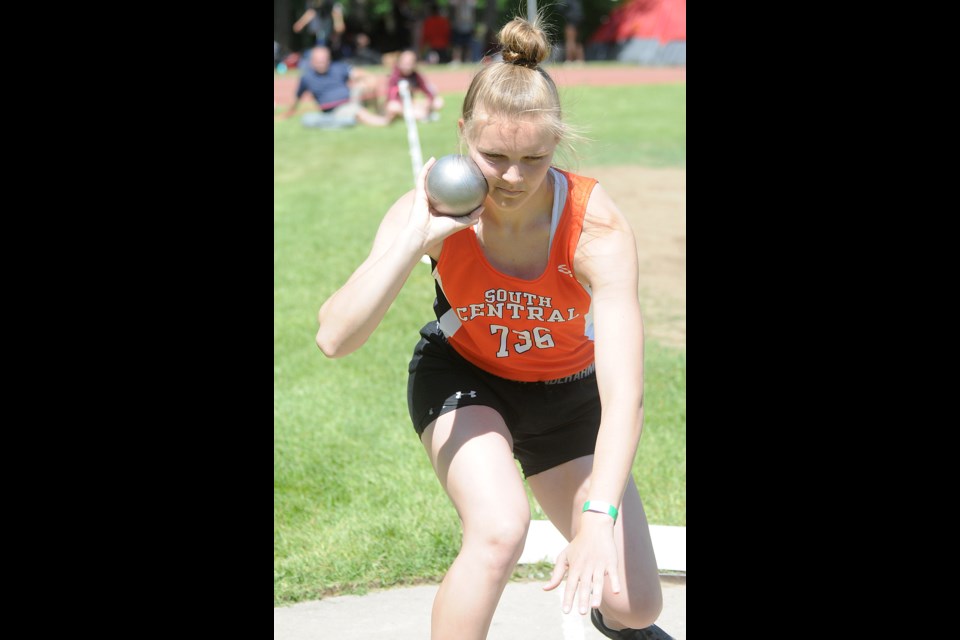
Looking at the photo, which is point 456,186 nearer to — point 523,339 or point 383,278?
point 383,278

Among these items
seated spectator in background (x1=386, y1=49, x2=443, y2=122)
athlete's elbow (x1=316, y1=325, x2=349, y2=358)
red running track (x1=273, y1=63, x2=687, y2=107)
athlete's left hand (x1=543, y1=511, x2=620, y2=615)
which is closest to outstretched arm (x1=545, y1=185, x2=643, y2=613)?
athlete's left hand (x1=543, y1=511, x2=620, y2=615)

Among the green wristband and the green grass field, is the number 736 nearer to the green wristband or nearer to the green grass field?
the green grass field

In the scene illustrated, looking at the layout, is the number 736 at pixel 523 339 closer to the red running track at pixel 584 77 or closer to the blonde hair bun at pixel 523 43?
the blonde hair bun at pixel 523 43

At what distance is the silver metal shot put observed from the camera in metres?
3.05

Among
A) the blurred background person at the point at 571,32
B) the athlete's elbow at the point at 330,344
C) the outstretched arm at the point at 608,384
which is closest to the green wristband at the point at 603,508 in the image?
the outstretched arm at the point at 608,384

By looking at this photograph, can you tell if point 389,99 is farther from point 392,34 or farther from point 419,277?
point 392,34

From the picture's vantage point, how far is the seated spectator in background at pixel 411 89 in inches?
729

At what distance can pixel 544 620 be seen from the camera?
14.1 feet

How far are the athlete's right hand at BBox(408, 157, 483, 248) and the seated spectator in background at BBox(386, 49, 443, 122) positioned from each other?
1550cm

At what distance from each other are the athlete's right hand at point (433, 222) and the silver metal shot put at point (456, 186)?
2 centimetres

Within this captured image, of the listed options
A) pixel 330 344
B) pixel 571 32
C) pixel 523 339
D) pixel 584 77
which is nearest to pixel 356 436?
pixel 523 339
